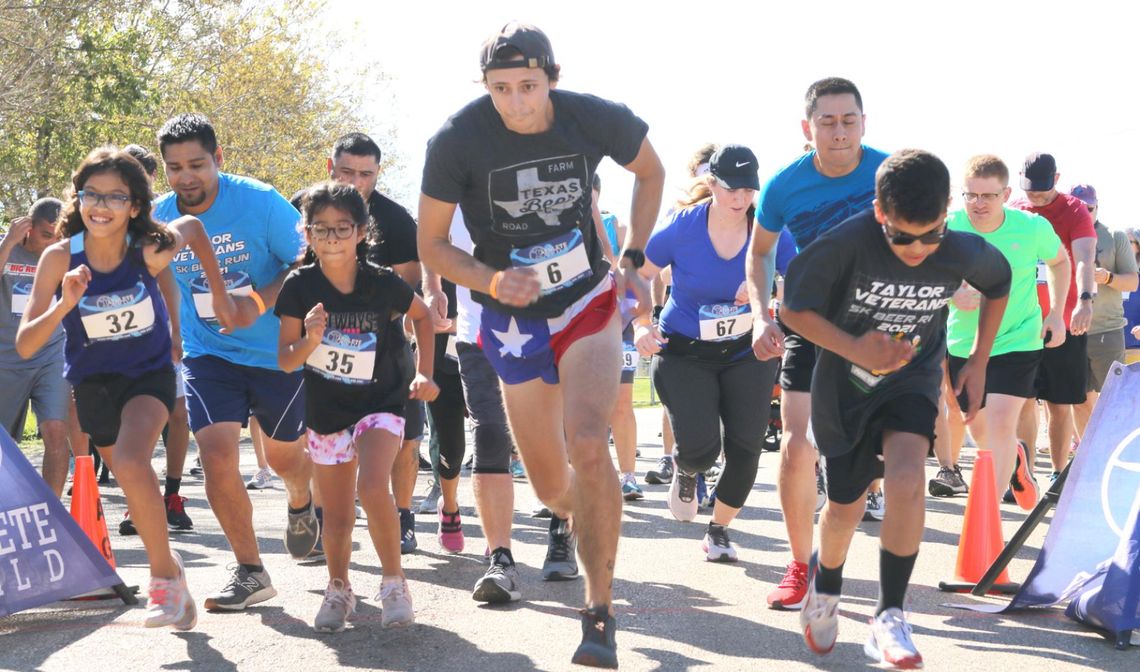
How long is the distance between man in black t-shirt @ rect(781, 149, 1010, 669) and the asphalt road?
1.42 ft

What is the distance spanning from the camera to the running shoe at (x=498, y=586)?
6.36 m

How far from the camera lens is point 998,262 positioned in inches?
207

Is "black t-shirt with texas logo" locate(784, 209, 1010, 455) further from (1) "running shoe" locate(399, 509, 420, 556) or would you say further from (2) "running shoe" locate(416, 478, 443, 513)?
(2) "running shoe" locate(416, 478, 443, 513)

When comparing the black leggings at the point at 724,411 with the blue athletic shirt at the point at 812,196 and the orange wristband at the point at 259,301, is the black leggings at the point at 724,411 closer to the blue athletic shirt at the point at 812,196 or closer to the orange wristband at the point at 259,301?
the blue athletic shirt at the point at 812,196

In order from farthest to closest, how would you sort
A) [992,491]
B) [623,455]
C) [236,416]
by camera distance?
1. [623,455]
2. [992,491]
3. [236,416]

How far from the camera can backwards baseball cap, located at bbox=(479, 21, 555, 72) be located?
506 cm

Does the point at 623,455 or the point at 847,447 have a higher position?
the point at 847,447

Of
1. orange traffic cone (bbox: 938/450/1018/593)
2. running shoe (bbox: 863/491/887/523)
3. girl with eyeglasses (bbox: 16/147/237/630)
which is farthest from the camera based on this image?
running shoe (bbox: 863/491/887/523)

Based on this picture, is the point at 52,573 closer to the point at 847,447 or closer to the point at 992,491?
the point at 847,447

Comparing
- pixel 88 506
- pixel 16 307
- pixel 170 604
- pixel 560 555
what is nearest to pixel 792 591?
pixel 560 555

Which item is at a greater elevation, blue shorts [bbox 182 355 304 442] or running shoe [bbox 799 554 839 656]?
blue shorts [bbox 182 355 304 442]

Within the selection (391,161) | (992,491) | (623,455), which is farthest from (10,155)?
(391,161)

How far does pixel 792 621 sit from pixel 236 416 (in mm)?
2702

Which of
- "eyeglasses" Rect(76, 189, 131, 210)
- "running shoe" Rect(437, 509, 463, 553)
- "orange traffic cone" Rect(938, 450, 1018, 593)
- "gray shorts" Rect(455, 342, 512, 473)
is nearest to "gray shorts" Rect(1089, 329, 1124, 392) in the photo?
"orange traffic cone" Rect(938, 450, 1018, 593)
